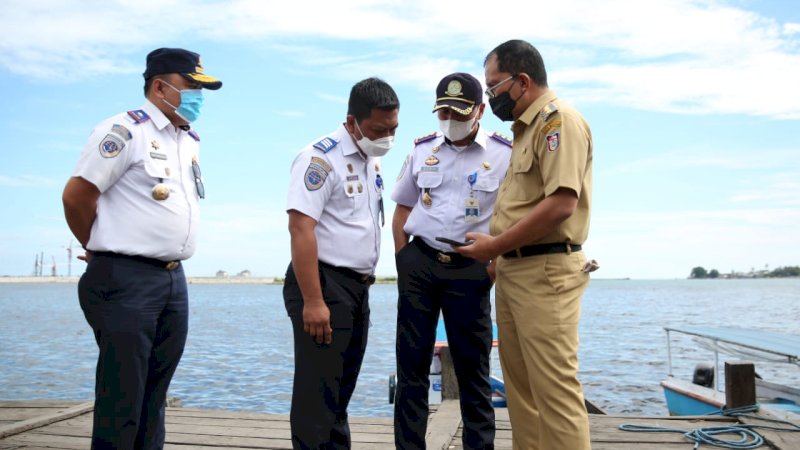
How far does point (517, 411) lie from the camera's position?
2.81 metres

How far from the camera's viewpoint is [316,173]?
8.96ft

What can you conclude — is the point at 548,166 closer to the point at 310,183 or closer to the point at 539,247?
the point at 539,247

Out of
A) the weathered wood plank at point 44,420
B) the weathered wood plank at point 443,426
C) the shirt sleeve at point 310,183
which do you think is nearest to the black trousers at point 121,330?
the shirt sleeve at point 310,183

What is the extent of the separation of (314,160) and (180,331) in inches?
34.6

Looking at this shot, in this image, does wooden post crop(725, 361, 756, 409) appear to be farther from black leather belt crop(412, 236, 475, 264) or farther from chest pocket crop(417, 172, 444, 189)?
chest pocket crop(417, 172, 444, 189)

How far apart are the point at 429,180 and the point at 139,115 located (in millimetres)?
1305

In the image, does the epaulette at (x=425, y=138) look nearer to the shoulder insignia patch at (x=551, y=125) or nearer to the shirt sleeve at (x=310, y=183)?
the shirt sleeve at (x=310, y=183)

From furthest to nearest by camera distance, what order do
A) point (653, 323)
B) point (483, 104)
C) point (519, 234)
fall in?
point (653, 323), point (483, 104), point (519, 234)

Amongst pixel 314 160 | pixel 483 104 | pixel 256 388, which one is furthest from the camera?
pixel 256 388

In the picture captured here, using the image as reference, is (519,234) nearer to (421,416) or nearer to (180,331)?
(421,416)

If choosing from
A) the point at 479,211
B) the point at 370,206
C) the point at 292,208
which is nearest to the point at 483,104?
the point at 479,211

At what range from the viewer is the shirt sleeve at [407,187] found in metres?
3.38

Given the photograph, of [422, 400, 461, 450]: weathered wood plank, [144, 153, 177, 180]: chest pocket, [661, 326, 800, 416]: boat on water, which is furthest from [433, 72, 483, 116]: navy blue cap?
[661, 326, 800, 416]: boat on water

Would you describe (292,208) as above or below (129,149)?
below
